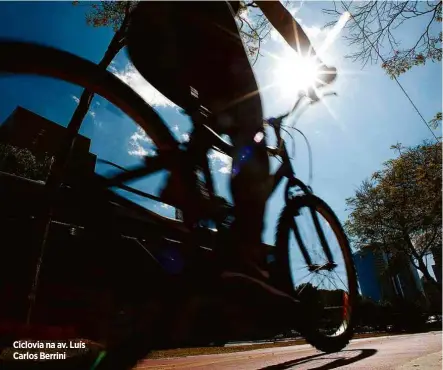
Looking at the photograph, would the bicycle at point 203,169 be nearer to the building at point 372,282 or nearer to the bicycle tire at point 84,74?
the bicycle tire at point 84,74

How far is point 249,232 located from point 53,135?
5.09ft

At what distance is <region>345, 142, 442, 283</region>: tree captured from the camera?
2417 cm

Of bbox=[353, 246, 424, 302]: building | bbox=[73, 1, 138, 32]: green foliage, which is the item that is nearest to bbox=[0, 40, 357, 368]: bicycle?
bbox=[73, 1, 138, 32]: green foliage

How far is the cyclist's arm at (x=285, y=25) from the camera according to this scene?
8.59 feet

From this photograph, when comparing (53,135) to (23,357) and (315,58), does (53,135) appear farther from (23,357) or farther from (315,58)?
(315,58)

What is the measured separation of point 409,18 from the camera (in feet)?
24.9

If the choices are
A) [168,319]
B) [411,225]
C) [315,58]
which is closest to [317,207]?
[315,58]

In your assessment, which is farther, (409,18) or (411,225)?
(411,225)

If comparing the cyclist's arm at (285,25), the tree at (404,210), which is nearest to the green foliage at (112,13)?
the cyclist's arm at (285,25)

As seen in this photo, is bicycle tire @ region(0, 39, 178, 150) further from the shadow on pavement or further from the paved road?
the shadow on pavement

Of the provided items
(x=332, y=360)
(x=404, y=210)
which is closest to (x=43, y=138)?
(x=332, y=360)

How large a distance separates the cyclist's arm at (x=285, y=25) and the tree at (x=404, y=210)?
22.3m

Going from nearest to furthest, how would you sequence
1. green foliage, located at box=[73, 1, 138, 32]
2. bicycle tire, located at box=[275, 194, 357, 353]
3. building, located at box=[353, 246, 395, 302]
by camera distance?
bicycle tire, located at box=[275, 194, 357, 353]
green foliage, located at box=[73, 1, 138, 32]
building, located at box=[353, 246, 395, 302]

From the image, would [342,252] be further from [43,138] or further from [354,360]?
[43,138]
